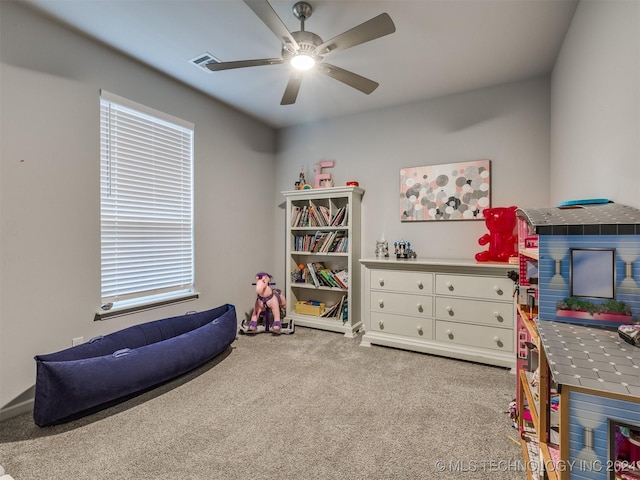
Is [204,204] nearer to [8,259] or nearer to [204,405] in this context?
[8,259]

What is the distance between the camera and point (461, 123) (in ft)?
9.78

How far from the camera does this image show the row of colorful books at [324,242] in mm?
3404

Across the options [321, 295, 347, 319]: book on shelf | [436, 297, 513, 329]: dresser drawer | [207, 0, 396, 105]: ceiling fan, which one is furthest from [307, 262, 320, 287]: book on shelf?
[207, 0, 396, 105]: ceiling fan

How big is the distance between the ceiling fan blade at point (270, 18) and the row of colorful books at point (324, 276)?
227cm

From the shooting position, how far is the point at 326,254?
11.3 ft

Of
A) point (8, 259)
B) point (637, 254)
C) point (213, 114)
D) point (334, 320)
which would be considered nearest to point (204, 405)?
point (8, 259)

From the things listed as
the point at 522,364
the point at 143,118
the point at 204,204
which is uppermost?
the point at 143,118

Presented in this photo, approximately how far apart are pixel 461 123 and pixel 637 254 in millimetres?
2416

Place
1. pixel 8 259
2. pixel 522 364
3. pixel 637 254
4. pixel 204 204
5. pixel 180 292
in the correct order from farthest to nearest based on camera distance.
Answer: pixel 204 204 → pixel 180 292 → pixel 8 259 → pixel 522 364 → pixel 637 254

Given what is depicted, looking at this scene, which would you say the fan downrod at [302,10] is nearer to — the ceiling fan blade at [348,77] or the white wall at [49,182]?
the ceiling fan blade at [348,77]

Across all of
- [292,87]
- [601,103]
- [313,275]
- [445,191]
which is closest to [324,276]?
[313,275]

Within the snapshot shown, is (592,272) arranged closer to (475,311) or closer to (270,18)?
(475,311)

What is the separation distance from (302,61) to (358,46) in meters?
0.63

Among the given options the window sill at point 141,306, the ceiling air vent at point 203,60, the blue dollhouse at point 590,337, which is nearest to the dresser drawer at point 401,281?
the blue dollhouse at point 590,337
